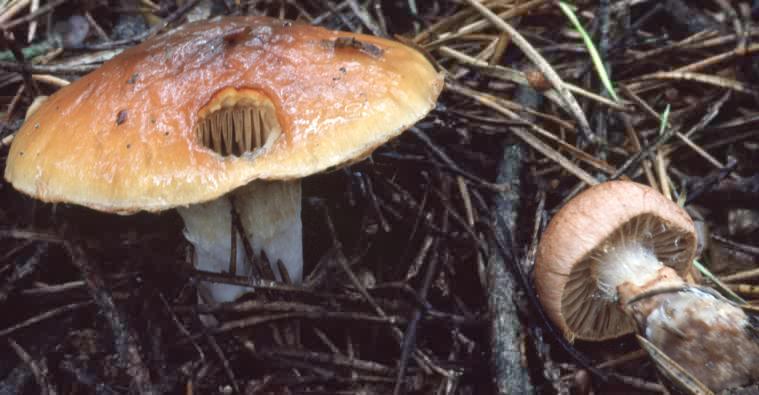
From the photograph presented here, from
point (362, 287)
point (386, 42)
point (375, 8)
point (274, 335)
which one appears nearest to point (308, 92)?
point (386, 42)

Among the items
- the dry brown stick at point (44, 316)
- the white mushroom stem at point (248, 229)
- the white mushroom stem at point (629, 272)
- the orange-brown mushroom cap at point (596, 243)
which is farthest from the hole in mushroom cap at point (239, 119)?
the white mushroom stem at point (629, 272)

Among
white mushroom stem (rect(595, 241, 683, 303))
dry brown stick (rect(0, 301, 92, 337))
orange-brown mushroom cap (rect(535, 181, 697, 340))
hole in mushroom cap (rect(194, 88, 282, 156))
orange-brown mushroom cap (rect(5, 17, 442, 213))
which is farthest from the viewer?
dry brown stick (rect(0, 301, 92, 337))

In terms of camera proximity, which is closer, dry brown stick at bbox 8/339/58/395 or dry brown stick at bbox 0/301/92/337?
dry brown stick at bbox 8/339/58/395

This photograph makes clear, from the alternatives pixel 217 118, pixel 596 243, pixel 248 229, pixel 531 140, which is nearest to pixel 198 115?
pixel 217 118

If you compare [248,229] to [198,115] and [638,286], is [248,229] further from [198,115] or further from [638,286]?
[638,286]

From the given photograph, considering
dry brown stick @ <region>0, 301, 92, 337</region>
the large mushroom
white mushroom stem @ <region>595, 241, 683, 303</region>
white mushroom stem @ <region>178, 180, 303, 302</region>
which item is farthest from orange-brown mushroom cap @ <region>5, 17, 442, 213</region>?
white mushroom stem @ <region>595, 241, 683, 303</region>

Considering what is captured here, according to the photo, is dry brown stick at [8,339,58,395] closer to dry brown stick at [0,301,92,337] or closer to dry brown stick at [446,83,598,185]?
dry brown stick at [0,301,92,337]

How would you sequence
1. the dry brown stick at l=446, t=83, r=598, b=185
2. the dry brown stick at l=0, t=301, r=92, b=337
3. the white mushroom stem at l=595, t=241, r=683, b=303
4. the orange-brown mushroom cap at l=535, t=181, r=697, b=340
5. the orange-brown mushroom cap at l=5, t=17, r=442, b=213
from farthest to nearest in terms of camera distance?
1. the dry brown stick at l=446, t=83, r=598, b=185
2. the dry brown stick at l=0, t=301, r=92, b=337
3. the white mushroom stem at l=595, t=241, r=683, b=303
4. the orange-brown mushroom cap at l=535, t=181, r=697, b=340
5. the orange-brown mushroom cap at l=5, t=17, r=442, b=213

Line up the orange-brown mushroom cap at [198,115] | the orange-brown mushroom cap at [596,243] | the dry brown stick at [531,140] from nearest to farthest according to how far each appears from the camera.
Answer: the orange-brown mushroom cap at [198,115] → the orange-brown mushroom cap at [596,243] → the dry brown stick at [531,140]

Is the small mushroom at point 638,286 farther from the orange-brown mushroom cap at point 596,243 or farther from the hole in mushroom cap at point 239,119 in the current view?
the hole in mushroom cap at point 239,119
